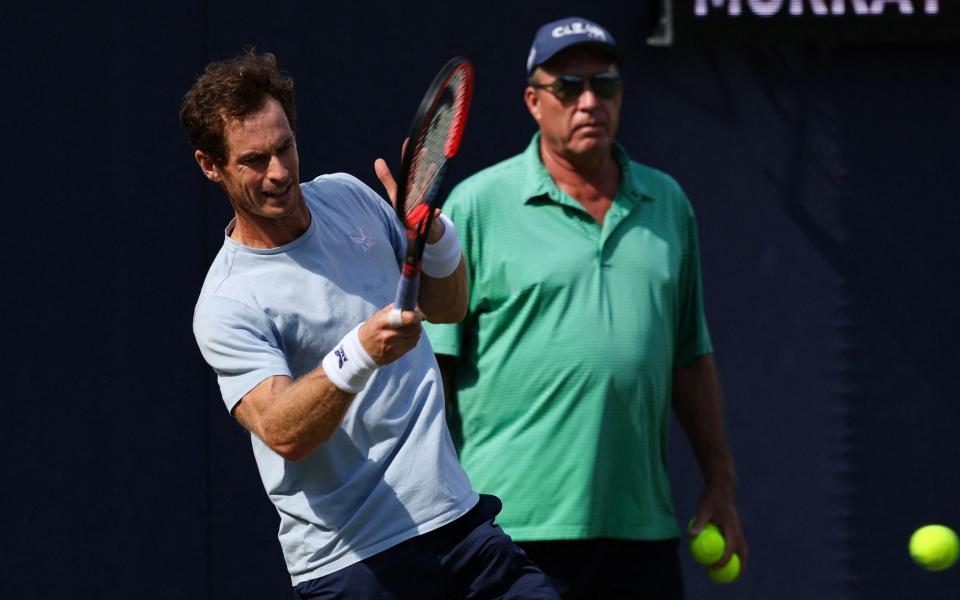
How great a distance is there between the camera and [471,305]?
14.3 feet

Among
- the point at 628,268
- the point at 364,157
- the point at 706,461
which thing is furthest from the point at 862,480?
the point at 364,157

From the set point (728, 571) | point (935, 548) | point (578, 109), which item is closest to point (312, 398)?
point (578, 109)

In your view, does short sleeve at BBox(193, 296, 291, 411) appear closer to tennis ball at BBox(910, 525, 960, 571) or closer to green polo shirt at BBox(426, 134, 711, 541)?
green polo shirt at BBox(426, 134, 711, 541)

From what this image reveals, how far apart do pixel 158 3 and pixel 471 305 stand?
1.45 m

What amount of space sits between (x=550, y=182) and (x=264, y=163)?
3.63ft

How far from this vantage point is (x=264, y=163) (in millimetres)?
3537

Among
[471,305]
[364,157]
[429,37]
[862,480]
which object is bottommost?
[862,480]

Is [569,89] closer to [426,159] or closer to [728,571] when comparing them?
[426,159]

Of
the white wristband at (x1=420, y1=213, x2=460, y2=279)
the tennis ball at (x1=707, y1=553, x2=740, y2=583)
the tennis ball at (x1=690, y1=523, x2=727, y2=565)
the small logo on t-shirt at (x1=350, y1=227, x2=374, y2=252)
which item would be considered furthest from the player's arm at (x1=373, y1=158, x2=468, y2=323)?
the tennis ball at (x1=707, y1=553, x2=740, y2=583)

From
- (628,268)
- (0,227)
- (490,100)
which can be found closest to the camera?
(628,268)

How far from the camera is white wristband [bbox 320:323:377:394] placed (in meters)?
3.23

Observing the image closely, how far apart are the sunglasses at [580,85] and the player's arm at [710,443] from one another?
765 mm

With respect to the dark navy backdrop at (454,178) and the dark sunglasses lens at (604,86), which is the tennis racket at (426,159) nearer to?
the dark sunglasses lens at (604,86)

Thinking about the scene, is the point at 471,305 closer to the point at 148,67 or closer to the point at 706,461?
the point at 706,461
